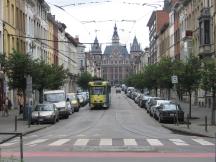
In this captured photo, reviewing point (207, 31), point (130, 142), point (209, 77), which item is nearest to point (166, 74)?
Result: point (207, 31)

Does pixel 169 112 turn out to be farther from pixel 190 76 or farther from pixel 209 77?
pixel 209 77

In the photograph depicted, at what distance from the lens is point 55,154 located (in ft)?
63.6

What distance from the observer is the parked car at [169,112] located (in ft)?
134

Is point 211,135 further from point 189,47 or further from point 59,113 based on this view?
point 189,47

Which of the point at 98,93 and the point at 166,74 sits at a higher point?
the point at 166,74

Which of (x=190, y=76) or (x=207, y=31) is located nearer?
(x=190, y=76)

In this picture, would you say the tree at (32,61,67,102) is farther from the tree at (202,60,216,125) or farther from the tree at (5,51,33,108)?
the tree at (202,60,216,125)

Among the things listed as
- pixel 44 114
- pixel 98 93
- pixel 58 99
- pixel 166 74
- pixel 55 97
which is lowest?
pixel 44 114

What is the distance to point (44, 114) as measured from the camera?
41500mm

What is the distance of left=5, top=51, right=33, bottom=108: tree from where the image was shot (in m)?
42.8

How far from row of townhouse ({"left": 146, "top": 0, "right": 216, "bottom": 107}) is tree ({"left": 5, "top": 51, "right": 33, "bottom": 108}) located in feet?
50.2

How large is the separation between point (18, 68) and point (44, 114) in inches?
156

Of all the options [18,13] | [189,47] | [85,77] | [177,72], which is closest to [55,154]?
[177,72]

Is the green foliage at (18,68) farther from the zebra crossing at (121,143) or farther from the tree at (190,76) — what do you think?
the zebra crossing at (121,143)
